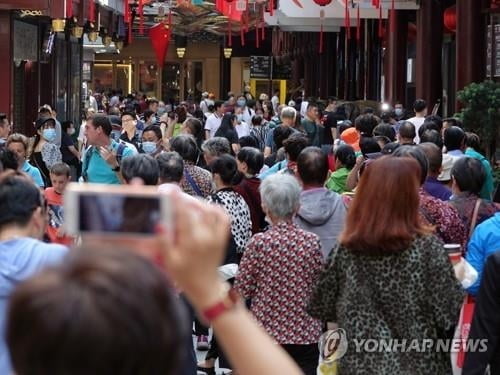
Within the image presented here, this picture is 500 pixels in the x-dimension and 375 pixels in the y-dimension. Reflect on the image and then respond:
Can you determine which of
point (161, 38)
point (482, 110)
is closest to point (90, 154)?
point (482, 110)

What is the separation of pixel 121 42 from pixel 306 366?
30.8 m

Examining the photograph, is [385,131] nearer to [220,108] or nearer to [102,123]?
[102,123]

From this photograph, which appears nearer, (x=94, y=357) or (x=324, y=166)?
(x=94, y=357)

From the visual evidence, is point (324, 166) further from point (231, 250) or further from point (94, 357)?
point (94, 357)

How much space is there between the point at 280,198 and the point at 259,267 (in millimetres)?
431

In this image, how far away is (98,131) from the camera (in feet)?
31.8

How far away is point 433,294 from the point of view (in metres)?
4.75

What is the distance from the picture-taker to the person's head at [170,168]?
301 inches

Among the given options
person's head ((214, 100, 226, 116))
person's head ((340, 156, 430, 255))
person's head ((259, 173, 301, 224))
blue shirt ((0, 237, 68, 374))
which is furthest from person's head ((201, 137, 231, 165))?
person's head ((214, 100, 226, 116))

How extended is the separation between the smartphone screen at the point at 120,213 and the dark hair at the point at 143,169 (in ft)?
15.5

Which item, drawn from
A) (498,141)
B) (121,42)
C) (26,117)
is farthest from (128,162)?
(121,42)

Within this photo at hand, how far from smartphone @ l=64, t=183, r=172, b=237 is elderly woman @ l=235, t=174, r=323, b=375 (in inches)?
155

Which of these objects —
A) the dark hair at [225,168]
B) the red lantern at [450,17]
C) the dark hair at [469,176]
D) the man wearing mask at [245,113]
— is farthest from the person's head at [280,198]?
the red lantern at [450,17]

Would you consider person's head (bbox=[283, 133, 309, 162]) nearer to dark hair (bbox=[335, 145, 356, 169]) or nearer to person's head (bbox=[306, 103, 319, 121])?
dark hair (bbox=[335, 145, 356, 169])
